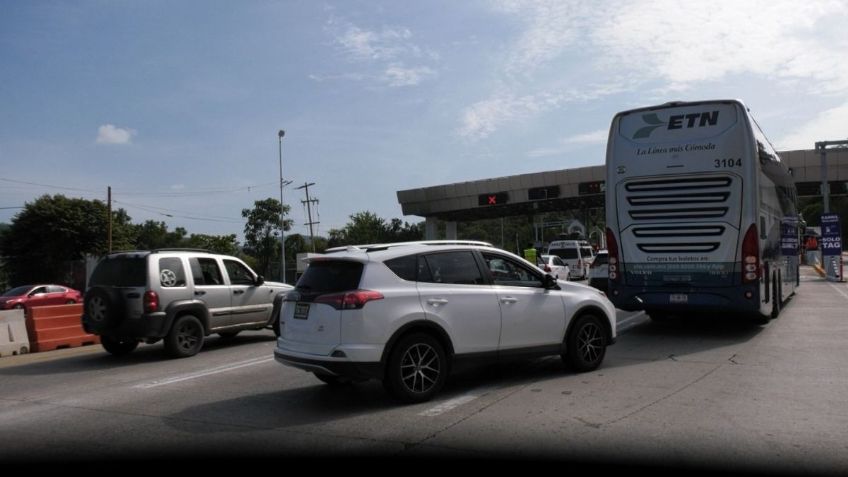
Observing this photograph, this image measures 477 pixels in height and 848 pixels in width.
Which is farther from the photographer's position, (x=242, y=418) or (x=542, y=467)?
(x=242, y=418)

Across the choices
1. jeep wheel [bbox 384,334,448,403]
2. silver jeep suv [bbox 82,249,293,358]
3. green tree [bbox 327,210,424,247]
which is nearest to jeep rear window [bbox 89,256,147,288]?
silver jeep suv [bbox 82,249,293,358]

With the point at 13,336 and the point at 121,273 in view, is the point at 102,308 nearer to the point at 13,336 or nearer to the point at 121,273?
the point at 121,273

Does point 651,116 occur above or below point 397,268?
above

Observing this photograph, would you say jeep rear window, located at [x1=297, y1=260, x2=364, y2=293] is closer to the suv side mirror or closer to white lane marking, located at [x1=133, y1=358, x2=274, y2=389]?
the suv side mirror

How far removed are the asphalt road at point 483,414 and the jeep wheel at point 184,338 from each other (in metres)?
0.35

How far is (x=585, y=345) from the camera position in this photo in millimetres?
8562

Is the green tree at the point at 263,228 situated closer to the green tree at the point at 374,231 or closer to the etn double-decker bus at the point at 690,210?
the green tree at the point at 374,231

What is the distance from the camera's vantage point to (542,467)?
489 centimetres

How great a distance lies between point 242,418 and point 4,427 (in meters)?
2.35

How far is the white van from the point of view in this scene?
112ft

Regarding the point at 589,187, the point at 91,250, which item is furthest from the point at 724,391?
the point at 91,250

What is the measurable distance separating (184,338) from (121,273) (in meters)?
1.49

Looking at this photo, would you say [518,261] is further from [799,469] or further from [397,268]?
[799,469]

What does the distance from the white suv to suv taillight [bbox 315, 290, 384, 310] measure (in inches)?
0.4
